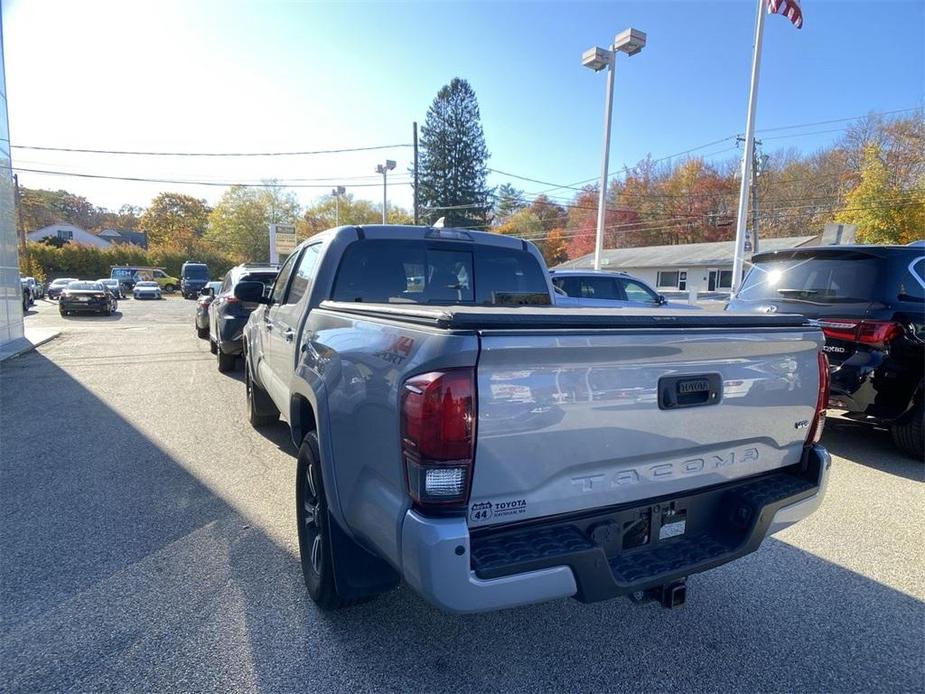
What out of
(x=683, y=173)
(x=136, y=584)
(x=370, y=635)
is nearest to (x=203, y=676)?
(x=370, y=635)

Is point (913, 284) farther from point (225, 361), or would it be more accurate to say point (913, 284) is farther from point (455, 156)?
point (455, 156)

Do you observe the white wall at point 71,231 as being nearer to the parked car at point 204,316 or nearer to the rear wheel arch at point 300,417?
the parked car at point 204,316

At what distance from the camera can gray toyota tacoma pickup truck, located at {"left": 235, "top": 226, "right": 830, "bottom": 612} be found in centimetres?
172

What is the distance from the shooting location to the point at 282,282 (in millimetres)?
4656

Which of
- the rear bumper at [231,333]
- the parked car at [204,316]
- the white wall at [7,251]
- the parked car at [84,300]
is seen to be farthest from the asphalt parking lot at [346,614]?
the parked car at [84,300]

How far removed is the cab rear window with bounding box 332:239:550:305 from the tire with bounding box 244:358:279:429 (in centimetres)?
282

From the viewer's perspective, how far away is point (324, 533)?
8.40ft

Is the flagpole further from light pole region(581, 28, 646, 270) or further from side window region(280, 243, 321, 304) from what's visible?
side window region(280, 243, 321, 304)

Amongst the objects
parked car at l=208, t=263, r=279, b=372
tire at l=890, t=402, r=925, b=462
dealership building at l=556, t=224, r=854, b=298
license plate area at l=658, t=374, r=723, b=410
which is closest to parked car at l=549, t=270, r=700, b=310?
parked car at l=208, t=263, r=279, b=372

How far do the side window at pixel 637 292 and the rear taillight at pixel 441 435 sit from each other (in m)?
10.1

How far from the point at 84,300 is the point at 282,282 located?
2202cm

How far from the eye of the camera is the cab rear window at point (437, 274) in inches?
141

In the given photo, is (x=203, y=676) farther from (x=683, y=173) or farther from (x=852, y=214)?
(x=683, y=173)

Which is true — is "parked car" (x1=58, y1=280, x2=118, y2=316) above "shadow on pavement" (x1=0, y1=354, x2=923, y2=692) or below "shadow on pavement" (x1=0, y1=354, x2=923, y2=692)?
above
